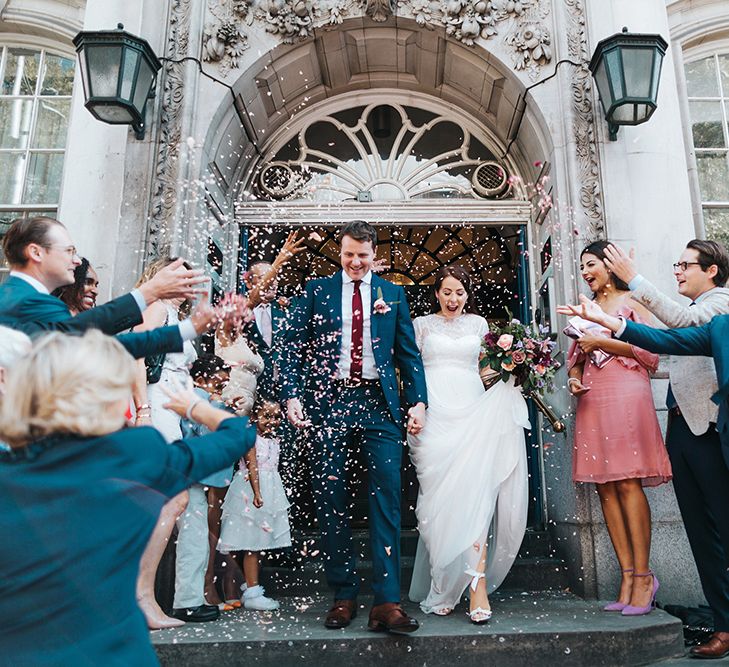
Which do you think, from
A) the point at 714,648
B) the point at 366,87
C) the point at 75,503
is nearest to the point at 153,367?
the point at 75,503

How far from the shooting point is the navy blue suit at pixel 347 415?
13.3 ft

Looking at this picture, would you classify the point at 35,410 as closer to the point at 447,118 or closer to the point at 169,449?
the point at 169,449

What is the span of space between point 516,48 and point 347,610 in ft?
16.5

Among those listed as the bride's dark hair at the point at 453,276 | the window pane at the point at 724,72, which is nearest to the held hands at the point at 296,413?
the bride's dark hair at the point at 453,276

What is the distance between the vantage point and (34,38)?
24.1 feet

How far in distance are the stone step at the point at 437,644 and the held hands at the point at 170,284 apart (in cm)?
196

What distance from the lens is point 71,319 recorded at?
283cm

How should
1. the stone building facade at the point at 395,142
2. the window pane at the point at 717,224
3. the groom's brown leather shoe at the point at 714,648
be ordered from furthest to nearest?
the window pane at the point at 717,224 → the stone building facade at the point at 395,142 → the groom's brown leather shoe at the point at 714,648

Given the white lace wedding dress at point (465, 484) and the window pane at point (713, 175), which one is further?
the window pane at point (713, 175)

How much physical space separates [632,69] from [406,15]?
2158 mm

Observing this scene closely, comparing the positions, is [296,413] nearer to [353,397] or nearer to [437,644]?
[353,397]

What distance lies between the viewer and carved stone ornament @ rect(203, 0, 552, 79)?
6.19 metres

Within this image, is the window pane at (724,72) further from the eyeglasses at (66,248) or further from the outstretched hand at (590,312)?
the eyeglasses at (66,248)

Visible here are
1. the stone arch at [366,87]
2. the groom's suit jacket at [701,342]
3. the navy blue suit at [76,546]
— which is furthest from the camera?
the stone arch at [366,87]
